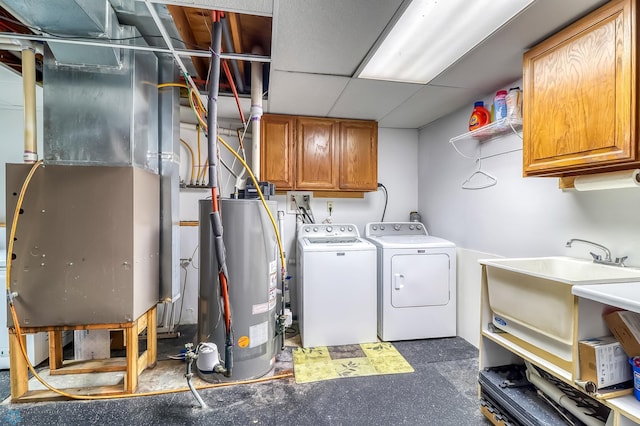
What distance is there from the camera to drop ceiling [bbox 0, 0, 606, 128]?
Result: 1.39 metres

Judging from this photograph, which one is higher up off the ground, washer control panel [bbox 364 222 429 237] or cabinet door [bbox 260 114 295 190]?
cabinet door [bbox 260 114 295 190]

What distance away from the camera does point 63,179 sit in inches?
68.0

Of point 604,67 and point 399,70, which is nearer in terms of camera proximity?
point 604,67

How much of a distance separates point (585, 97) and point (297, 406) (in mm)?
2397

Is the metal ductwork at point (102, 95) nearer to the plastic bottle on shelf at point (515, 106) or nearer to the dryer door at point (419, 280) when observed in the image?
the dryer door at point (419, 280)

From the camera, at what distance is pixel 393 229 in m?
3.26

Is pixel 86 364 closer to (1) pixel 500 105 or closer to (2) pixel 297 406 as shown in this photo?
(2) pixel 297 406

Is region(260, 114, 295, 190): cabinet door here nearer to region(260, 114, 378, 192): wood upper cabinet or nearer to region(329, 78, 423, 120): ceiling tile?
region(260, 114, 378, 192): wood upper cabinet

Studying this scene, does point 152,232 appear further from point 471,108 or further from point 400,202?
point 471,108

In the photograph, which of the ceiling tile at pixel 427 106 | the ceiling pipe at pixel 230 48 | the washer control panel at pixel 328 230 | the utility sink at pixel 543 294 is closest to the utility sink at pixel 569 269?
the utility sink at pixel 543 294

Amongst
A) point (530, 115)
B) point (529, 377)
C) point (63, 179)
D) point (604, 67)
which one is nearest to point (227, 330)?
point (63, 179)

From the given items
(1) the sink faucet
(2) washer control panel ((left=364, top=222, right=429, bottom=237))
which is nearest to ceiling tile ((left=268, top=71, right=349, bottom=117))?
(2) washer control panel ((left=364, top=222, right=429, bottom=237))

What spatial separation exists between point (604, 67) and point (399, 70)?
113 centimetres

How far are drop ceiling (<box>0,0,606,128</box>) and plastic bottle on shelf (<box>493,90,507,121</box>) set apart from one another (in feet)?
0.39
